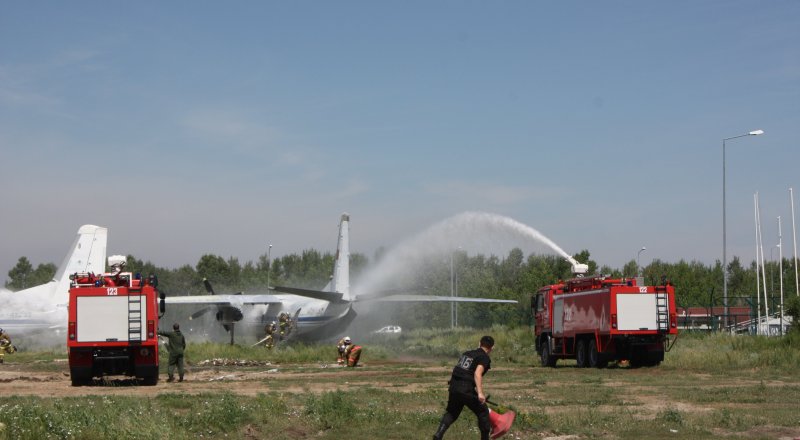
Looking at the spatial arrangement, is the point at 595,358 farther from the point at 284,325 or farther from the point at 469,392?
the point at 284,325

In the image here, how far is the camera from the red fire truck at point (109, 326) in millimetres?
27734

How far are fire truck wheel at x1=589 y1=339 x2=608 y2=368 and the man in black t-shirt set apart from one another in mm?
20539

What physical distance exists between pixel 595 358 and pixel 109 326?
1685 centimetres

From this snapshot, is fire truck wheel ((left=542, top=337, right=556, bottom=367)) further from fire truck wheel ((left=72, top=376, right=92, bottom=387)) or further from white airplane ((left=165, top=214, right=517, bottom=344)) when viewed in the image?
fire truck wheel ((left=72, top=376, right=92, bottom=387))

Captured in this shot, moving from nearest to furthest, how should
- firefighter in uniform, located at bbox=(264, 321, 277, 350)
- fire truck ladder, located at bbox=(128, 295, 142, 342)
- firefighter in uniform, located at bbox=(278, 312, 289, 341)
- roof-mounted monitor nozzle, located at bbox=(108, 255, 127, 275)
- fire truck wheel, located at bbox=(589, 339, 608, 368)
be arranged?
fire truck ladder, located at bbox=(128, 295, 142, 342)
roof-mounted monitor nozzle, located at bbox=(108, 255, 127, 275)
fire truck wheel, located at bbox=(589, 339, 608, 368)
firefighter in uniform, located at bbox=(264, 321, 277, 350)
firefighter in uniform, located at bbox=(278, 312, 289, 341)

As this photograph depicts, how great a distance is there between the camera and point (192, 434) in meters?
16.7

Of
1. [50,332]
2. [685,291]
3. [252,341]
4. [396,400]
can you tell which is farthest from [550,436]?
[685,291]

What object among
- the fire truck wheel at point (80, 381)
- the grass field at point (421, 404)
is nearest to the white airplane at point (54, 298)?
the grass field at point (421, 404)

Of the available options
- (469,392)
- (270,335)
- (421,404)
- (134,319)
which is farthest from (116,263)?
(270,335)

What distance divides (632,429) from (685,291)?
280ft

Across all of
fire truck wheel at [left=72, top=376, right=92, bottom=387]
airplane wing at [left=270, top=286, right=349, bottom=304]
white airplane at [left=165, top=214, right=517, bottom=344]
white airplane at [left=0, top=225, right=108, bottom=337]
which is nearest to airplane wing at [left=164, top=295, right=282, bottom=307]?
white airplane at [left=165, top=214, right=517, bottom=344]

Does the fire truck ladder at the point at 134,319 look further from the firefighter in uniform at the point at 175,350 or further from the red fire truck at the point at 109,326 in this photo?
the firefighter in uniform at the point at 175,350

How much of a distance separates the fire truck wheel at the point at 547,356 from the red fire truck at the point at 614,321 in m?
0.74

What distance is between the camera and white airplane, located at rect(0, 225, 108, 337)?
64.8m
